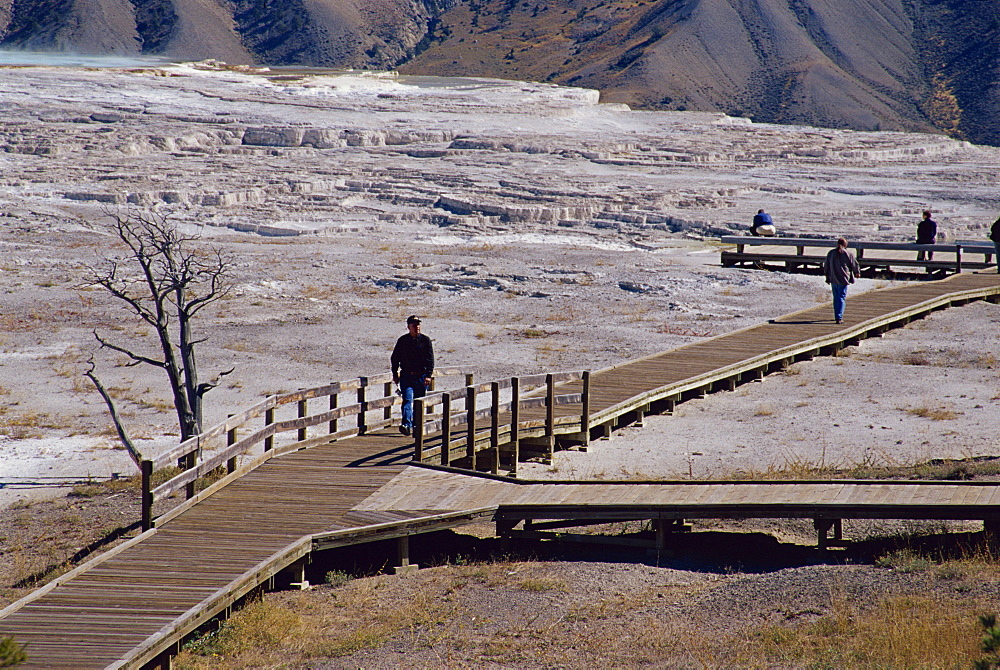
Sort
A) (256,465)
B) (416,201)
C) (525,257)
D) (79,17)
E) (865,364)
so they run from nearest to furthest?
(256,465) < (865,364) < (525,257) < (416,201) < (79,17)

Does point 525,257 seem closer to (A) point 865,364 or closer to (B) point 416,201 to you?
(B) point 416,201

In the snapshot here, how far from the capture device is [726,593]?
894cm

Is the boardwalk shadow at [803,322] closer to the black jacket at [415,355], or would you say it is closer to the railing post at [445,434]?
the black jacket at [415,355]

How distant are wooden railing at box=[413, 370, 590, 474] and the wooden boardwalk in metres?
0.41

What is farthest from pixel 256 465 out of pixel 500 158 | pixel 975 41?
pixel 975 41

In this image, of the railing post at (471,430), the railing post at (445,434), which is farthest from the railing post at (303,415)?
the railing post at (471,430)

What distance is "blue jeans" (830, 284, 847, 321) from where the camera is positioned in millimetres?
19531

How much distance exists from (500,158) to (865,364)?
38.9 metres

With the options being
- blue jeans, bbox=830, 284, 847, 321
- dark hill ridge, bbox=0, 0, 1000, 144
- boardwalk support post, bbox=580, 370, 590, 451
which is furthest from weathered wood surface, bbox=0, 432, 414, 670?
dark hill ridge, bbox=0, 0, 1000, 144

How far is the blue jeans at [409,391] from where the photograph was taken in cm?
1213

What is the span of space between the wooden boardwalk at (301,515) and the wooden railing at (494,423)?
405mm

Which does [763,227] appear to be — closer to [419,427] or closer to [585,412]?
[585,412]

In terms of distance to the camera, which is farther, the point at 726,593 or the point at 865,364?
the point at 865,364

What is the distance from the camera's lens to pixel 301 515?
969 centimetres
